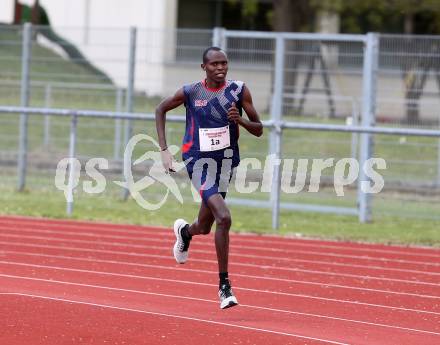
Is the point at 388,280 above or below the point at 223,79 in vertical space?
below

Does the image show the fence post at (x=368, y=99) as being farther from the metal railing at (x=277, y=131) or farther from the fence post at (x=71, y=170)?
the fence post at (x=71, y=170)

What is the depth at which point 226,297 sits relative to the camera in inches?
387

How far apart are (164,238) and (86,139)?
6047mm

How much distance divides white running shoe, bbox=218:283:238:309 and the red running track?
96mm

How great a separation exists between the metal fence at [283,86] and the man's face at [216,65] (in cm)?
648

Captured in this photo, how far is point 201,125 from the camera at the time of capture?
10438 mm

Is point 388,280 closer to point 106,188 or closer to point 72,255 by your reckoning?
point 72,255

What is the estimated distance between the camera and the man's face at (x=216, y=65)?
10.2 meters

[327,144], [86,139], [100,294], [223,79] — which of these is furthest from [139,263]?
[86,139]

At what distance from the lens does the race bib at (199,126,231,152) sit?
10.4 metres

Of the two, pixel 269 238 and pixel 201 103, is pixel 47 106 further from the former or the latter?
pixel 201 103

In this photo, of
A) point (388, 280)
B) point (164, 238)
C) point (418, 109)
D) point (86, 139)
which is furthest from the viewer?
point (86, 139)

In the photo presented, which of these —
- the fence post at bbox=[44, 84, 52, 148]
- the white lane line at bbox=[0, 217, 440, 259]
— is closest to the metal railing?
the white lane line at bbox=[0, 217, 440, 259]

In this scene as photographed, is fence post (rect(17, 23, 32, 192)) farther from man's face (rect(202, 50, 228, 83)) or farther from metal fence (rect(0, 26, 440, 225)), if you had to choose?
man's face (rect(202, 50, 228, 83))
